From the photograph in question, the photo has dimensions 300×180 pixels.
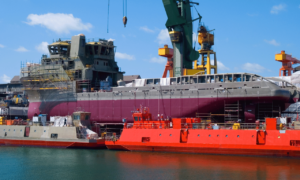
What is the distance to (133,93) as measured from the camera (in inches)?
1804

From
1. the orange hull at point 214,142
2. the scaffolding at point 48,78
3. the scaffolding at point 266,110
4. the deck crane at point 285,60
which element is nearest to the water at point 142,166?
the orange hull at point 214,142

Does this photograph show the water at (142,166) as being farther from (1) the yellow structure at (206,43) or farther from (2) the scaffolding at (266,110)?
(1) the yellow structure at (206,43)

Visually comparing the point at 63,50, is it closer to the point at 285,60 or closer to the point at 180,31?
the point at 180,31

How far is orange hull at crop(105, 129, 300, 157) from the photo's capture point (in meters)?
30.7

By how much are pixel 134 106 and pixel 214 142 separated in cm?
1493

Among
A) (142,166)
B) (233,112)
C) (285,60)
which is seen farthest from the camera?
(285,60)

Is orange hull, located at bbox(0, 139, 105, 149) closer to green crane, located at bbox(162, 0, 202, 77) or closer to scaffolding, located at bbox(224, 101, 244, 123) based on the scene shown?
scaffolding, located at bbox(224, 101, 244, 123)

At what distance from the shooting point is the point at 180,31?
52.2 meters

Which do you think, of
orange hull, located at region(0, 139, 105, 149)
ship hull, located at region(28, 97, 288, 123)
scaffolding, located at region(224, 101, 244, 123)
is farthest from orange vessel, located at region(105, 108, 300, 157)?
ship hull, located at region(28, 97, 288, 123)

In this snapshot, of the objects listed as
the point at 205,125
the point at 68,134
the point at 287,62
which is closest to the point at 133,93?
the point at 68,134

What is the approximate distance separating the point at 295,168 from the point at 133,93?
2289cm

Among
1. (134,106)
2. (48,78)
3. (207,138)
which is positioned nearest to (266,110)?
(207,138)

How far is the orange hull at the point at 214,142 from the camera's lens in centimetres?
3070

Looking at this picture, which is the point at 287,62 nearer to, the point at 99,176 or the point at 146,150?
the point at 146,150
